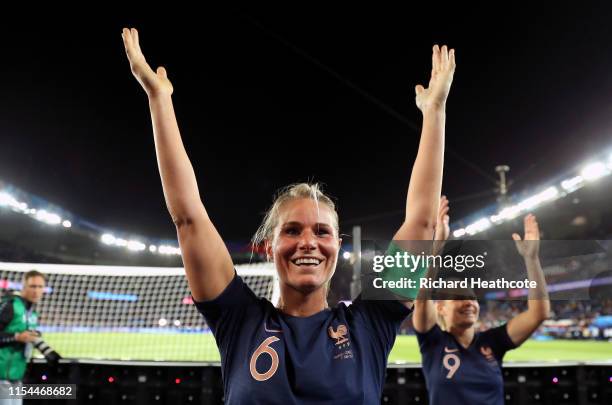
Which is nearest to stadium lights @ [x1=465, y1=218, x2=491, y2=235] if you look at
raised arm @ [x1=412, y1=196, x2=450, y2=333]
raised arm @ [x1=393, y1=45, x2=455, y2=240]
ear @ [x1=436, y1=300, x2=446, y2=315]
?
ear @ [x1=436, y1=300, x2=446, y2=315]

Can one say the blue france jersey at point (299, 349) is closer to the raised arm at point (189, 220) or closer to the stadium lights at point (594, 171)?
the raised arm at point (189, 220)

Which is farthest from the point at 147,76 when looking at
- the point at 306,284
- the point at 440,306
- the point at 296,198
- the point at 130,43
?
the point at 440,306

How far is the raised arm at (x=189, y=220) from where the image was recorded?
4.61 ft

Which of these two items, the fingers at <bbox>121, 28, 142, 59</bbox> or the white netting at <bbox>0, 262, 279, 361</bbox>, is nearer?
the fingers at <bbox>121, 28, 142, 59</bbox>

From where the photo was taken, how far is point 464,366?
336cm

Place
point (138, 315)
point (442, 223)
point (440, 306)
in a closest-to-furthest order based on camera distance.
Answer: point (442, 223) → point (440, 306) → point (138, 315)

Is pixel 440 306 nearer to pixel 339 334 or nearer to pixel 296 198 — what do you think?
pixel 339 334

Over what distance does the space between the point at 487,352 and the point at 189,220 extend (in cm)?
295

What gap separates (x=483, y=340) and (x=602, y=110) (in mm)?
10605

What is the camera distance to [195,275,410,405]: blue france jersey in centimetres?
135

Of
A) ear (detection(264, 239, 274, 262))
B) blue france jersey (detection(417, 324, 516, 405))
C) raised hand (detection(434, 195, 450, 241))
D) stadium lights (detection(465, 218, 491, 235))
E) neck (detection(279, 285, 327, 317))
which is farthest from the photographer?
stadium lights (detection(465, 218, 491, 235))

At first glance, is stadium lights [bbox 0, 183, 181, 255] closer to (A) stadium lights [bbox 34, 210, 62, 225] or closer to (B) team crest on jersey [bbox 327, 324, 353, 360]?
(A) stadium lights [bbox 34, 210, 62, 225]

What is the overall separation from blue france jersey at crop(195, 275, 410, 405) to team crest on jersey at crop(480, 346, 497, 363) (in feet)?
7.33

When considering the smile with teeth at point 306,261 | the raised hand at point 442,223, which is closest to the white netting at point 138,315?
the raised hand at point 442,223
